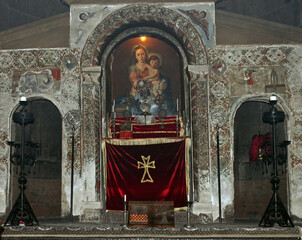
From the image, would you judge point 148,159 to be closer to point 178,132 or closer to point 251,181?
point 178,132

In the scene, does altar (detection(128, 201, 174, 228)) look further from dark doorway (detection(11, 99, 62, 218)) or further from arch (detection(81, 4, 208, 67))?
dark doorway (detection(11, 99, 62, 218))

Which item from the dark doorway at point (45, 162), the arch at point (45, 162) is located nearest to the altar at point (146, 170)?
the arch at point (45, 162)

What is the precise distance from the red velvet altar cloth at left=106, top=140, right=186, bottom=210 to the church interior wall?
39cm

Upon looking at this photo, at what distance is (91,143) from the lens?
14219 millimetres

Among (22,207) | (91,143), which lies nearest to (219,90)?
(91,143)

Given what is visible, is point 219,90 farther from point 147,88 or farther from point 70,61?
point 70,61

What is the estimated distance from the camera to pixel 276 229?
9977 millimetres

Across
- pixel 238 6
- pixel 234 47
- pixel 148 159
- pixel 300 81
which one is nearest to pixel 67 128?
pixel 148 159

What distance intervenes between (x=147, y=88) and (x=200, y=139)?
2.30 metres

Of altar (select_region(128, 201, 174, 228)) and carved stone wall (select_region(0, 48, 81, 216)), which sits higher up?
carved stone wall (select_region(0, 48, 81, 216))

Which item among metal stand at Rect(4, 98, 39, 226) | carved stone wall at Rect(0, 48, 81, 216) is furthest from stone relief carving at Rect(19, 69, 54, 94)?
metal stand at Rect(4, 98, 39, 226)

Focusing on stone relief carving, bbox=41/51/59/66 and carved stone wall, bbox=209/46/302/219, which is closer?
carved stone wall, bbox=209/46/302/219

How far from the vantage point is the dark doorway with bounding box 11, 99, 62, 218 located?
1587 centimetres

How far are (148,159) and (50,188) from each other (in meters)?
3.89
